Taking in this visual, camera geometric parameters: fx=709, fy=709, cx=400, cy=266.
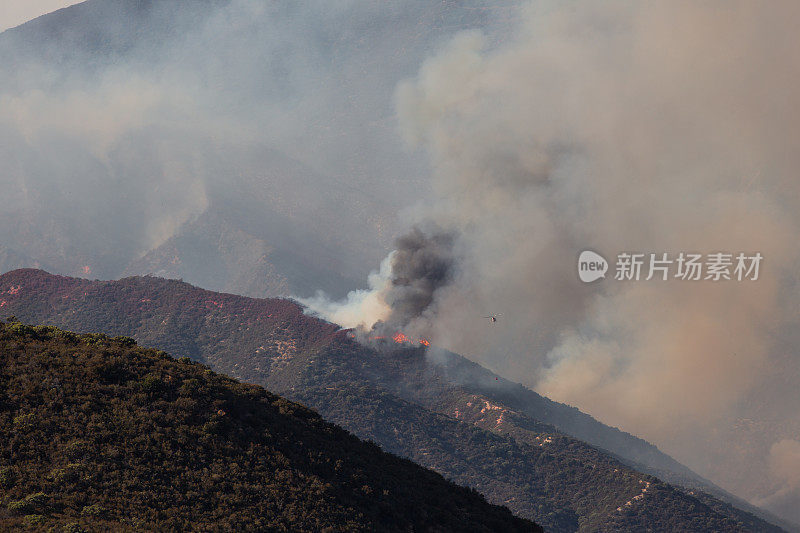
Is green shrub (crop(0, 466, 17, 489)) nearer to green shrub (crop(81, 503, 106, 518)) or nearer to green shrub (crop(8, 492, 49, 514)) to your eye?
green shrub (crop(8, 492, 49, 514))

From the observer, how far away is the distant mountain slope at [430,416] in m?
131

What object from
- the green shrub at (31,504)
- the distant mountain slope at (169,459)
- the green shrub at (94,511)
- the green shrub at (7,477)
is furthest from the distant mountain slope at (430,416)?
the green shrub at (31,504)

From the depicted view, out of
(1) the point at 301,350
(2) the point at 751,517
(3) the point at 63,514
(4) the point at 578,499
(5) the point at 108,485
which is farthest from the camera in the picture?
(1) the point at 301,350

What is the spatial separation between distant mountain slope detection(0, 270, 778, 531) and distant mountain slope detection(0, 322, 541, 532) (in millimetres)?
73854

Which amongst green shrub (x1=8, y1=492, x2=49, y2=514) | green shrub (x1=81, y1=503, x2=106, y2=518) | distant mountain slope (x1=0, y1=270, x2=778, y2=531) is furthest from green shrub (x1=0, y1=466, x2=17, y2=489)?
distant mountain slope (x1=0, y1=270, x2=778, y2=531)

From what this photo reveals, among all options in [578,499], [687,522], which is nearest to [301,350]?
[578,499]

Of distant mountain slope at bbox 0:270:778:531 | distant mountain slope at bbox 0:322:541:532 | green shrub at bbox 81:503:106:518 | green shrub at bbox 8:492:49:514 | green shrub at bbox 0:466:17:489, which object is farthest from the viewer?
distant mountain slope at bbox 0:270:778:531

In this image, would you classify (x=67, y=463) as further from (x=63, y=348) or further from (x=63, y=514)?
(x=63, y=348)

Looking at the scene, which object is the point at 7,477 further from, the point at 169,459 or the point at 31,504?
the point at 169,459

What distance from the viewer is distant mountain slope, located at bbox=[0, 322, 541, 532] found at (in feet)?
147

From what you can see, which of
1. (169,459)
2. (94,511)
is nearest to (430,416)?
(169,459)

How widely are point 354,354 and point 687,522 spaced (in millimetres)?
94809

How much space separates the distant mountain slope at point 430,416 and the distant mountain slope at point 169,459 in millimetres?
73854

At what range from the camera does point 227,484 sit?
5009cm
